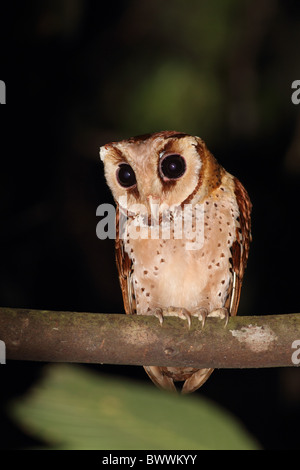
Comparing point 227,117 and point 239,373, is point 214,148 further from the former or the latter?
point 239,373

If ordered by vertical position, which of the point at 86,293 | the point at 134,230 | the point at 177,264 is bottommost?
the point at 177,264

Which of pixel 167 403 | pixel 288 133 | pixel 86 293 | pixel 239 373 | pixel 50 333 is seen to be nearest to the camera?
pixel 167 403

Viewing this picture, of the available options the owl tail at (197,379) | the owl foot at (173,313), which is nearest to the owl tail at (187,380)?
the owl tail at (197,379)

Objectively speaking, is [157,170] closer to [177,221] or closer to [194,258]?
[177,221]

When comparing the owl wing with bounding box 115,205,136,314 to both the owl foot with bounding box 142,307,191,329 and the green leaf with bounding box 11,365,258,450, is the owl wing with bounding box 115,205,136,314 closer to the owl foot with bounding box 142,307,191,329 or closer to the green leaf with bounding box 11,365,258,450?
the owl foot with bounding box 142,307,191,329

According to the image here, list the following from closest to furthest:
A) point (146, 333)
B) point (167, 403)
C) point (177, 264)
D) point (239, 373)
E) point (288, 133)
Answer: point (167, 403), point (146, 333), point (177, 264), point (288, 133), point (239, 373)

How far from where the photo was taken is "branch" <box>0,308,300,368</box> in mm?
1578

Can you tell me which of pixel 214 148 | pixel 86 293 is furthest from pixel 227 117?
pixel 86 293

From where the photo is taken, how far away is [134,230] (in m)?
2.42

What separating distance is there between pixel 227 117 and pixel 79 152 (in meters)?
1.00

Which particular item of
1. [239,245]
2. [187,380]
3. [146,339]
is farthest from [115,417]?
[187,380]

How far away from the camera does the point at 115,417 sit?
17.1 inches

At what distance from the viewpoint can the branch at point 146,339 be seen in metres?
1.58

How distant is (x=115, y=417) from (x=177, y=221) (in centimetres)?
190
